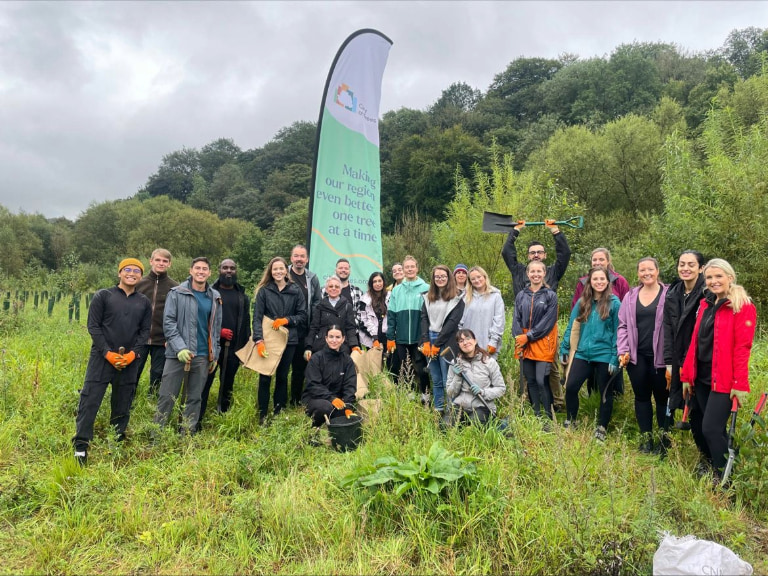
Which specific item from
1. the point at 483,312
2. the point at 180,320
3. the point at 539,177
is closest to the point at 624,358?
the point at 483,312

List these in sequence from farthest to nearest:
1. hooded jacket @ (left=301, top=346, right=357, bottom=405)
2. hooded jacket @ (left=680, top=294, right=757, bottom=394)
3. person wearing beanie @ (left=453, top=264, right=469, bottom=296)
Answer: person wearing beanie @ (left=453, top=264, right=469, bottom=296) < hooded jacket @ (left=301, top=346, right=357, bottom=405) < hooded jacket @ (left=680, top=294, right=757, bottom=394)

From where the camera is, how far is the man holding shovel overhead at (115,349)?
4148mm

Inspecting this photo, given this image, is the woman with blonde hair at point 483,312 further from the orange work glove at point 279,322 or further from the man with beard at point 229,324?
the man with beard at point 229,324

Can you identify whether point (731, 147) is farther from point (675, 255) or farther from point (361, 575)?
point (361, 575)

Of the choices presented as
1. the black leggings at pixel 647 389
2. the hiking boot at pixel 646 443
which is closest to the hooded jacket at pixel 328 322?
the black leggings at pixel 647 389

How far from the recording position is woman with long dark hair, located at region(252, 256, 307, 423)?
514cm

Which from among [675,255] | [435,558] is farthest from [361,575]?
[675,255]

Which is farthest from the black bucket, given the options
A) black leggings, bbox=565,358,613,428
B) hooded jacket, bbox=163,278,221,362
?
black leggings, bbox=565,358,613,428

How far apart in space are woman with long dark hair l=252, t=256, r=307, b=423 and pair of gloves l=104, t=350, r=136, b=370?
1.23 metres

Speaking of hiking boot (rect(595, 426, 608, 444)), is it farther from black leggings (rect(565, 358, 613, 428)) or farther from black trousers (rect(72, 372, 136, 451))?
black trousers (rect(72, 372, 136, 451))

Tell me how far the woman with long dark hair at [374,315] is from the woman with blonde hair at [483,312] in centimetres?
115

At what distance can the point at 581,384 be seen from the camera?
4.58m

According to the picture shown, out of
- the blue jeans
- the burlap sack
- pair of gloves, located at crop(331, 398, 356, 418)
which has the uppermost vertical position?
the burlap sack

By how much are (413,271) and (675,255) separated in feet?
17.5
